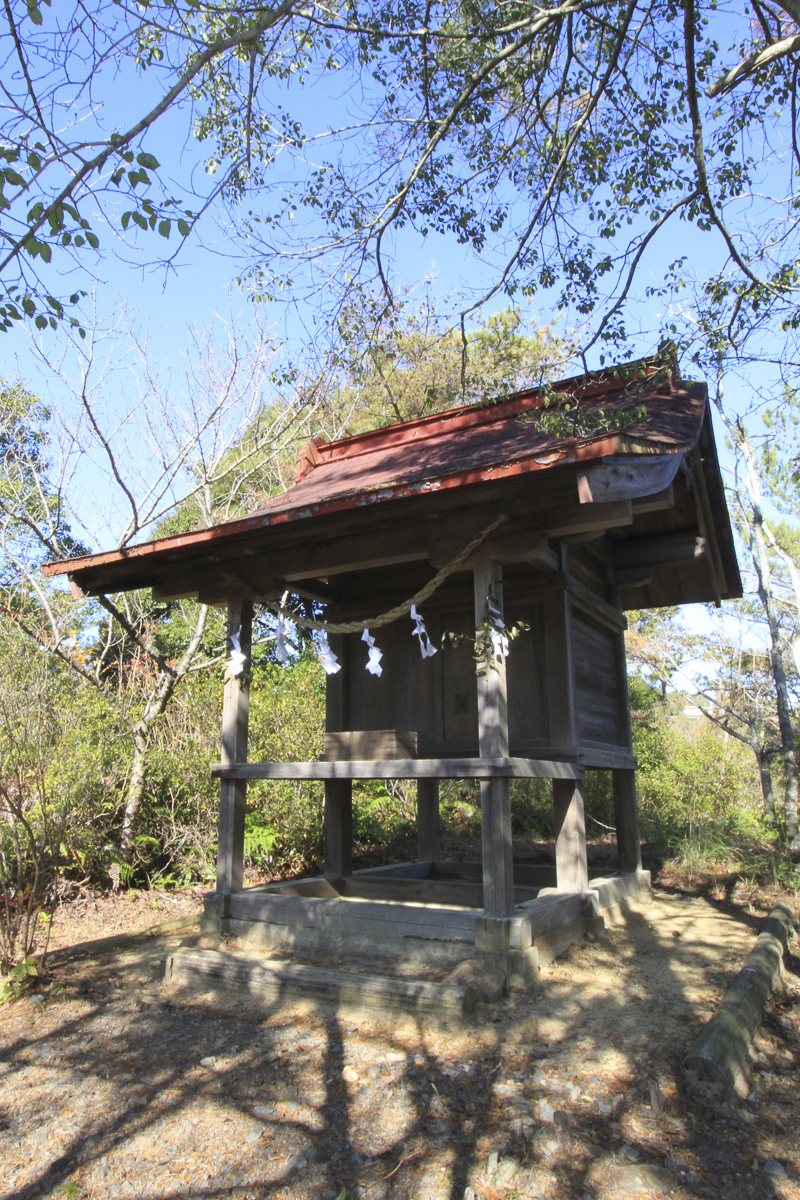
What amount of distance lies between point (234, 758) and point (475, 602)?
214cm

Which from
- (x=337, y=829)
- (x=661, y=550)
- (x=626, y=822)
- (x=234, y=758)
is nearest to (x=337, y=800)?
(x=337, y=829)

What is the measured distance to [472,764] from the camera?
4391 mm

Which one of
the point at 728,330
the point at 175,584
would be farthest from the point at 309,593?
the point at 728,330

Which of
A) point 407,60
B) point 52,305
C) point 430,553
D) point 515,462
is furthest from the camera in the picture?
point 407,60

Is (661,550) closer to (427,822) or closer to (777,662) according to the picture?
(427,822)

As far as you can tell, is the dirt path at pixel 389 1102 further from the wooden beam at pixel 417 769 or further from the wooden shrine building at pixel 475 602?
the wooden beam at pixel 417 769

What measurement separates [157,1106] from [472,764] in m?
2.21

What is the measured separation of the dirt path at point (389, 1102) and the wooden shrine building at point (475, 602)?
31.0 inches

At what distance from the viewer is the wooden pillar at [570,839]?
537 centimetres

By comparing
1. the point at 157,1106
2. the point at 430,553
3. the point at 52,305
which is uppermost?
the point at 52,305

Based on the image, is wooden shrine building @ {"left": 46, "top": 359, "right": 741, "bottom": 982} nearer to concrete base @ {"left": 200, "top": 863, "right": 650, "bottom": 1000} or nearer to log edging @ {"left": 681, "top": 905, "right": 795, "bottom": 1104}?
concrete base @ {"left": 200, "top": 863, "right": 650, "bottom": 1000}

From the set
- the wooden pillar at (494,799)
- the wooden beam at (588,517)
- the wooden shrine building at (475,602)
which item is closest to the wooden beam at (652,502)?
the wooden shrine building at (475,602)

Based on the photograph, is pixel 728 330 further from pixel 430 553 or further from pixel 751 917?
pixel 751 917

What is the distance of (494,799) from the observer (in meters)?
4.43
